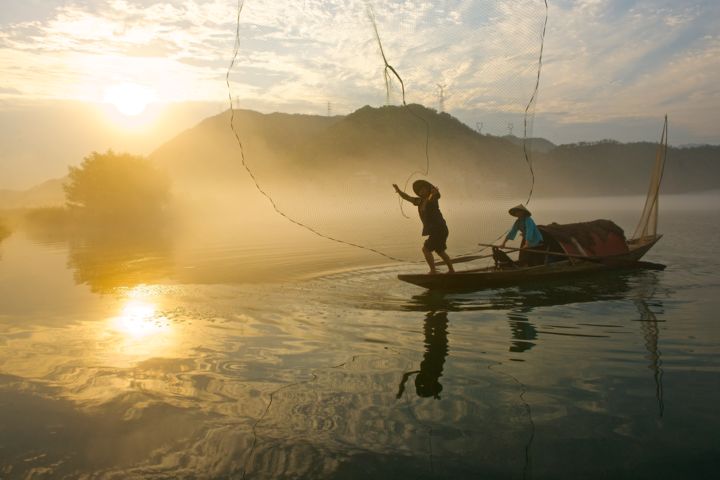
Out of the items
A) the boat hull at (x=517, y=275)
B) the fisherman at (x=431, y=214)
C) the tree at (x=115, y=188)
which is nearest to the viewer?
the fisherman at (x=431, y=214)

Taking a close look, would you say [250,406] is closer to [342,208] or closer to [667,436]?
[667,436]

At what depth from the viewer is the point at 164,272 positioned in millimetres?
18750

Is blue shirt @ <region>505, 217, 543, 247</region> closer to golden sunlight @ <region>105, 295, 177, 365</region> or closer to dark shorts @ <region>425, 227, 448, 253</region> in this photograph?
dark shorts @ <region>425, 227, 448, 253</region>

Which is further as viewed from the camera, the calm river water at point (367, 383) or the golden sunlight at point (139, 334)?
the golden sunlight at point (139, 334)

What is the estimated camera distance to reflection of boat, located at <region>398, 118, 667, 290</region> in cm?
1269

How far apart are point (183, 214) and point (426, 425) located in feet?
221

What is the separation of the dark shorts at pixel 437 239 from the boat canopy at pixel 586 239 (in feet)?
10.8

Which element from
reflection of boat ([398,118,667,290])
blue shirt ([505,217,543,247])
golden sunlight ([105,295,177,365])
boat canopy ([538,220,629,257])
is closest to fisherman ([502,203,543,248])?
blue shirt ([505,217,543,247])

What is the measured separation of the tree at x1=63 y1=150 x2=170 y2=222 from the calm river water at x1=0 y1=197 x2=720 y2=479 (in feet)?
153

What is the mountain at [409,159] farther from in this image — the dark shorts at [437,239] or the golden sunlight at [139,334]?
the golden sunlight at [139,334]

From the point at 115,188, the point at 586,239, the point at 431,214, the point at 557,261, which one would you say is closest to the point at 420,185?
the point at 431,214

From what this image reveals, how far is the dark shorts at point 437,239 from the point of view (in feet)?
41.8

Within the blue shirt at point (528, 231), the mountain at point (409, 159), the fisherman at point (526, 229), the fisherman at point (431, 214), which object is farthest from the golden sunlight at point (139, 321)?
the blue shirt at point (528, 231)

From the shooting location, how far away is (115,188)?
2269 inches
